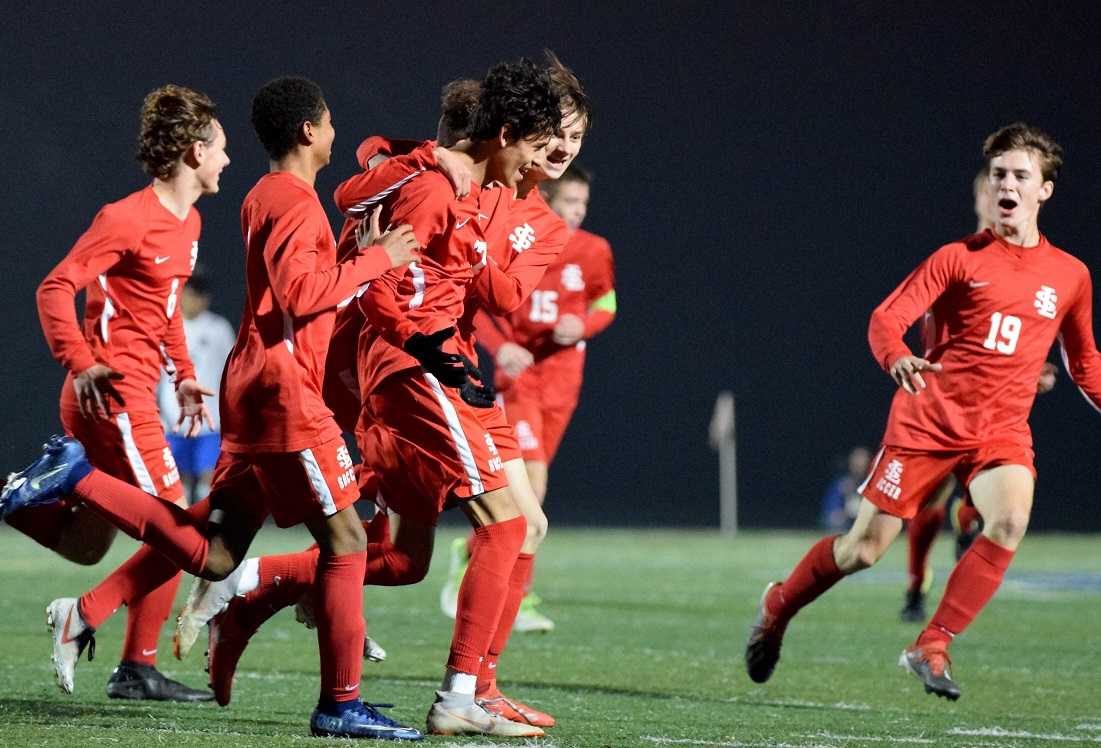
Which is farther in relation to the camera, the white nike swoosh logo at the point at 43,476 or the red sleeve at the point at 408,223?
the white nike swoosh logo at the point at 43,476

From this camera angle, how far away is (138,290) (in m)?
5.56

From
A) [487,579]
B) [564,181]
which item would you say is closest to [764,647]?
[487,579]

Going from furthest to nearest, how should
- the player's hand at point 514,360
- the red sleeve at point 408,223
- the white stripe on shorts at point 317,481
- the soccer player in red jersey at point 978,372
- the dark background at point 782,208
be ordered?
the dark background at point 782,208 → the player's hand at point 514,360 → the soccer player in red jersey at point 978,372 → the red sleeve at point 408,223 → the white stripe on shorts at point 317,481

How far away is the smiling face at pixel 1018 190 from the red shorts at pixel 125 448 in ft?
10.9

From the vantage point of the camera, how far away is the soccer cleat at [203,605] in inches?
191

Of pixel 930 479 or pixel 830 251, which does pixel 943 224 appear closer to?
pixel 830 251

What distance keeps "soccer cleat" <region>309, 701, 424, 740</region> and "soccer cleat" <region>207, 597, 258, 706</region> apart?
625 millimetres

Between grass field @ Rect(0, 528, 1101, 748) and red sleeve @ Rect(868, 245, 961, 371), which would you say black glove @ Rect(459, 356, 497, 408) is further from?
red sleeve @ Rect(868, 245, 961, 371)

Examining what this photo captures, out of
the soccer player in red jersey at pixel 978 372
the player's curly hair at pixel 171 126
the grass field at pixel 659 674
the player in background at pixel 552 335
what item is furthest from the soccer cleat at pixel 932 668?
the player's curly hair at pixel 171 126

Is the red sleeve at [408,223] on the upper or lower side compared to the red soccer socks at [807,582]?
upper

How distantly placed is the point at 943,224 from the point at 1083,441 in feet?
14.4

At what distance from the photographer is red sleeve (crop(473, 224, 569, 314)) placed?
4.98 metres

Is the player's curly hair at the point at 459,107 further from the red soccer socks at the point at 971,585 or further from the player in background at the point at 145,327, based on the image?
the red soccer socks at the point at 971,585

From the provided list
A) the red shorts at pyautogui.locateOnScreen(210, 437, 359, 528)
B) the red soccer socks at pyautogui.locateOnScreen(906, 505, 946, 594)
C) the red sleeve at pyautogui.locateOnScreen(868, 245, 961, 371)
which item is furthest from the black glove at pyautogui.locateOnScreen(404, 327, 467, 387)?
the red soccer socks at pyautogui.locateOnScreen(906, 505, 946, 594)
